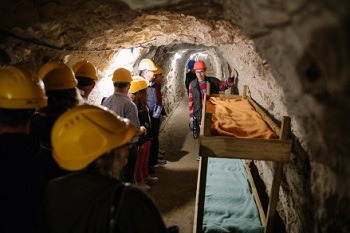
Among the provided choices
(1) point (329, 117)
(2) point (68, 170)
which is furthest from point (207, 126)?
(2) point (68, 170)

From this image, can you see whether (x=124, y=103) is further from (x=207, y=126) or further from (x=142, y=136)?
(x=207, y=126)

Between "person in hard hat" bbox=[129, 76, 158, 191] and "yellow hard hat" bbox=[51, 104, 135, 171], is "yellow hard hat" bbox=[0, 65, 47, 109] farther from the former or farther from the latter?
"person in hard hat" bbox=[129, 76, 158, 191]

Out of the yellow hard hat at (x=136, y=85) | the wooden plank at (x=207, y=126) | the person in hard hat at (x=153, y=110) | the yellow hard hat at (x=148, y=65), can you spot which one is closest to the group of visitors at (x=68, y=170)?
the wooden plank at (x=207, y=126)

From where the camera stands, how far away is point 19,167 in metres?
1.78

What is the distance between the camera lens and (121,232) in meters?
1.42

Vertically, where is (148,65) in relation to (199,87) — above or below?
above

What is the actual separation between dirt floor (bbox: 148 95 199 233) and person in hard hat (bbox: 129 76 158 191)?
0.24m

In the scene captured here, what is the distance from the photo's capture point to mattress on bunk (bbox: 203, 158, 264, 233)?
11.8 ft

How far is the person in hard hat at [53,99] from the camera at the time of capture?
2.40 m

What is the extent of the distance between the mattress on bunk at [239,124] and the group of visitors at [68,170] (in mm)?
1399

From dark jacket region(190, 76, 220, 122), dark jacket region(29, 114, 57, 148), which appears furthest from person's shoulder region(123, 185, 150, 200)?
dark jacket region(190, 76, 220, 122)

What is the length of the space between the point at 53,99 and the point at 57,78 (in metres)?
0.33

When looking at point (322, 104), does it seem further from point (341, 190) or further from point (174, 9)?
point (174, 9)

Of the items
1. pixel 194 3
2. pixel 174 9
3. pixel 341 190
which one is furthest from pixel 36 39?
pixel 341 190
